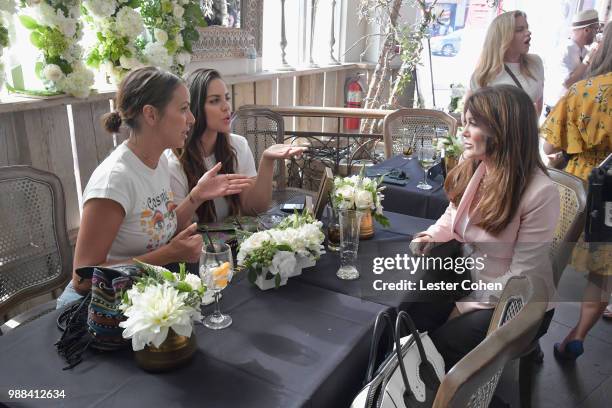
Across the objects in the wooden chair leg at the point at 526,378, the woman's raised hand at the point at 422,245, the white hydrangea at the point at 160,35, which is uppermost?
the white hydrangea at the point at 160,35

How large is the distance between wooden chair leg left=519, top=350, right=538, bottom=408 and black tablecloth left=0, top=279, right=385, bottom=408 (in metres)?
0.82

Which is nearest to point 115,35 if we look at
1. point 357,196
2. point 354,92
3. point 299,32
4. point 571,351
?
point 357,196

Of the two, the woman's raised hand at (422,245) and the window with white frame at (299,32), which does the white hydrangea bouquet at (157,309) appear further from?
Result: the window with white frame at (299,32)

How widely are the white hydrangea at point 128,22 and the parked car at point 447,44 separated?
4.90 meters

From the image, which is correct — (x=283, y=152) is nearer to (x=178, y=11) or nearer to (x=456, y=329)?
(x=456, y=329)

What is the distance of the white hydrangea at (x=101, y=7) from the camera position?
7.47 feet

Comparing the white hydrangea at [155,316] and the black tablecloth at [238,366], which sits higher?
the white hydrangea at [155,316]

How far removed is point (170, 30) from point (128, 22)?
1.15 ft

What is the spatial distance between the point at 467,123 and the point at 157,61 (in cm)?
168

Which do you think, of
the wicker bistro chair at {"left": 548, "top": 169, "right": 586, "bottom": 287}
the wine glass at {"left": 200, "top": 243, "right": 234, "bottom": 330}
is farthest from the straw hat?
the wine glass at {"left": 200, "top": 243, "right": 234, "bottom": 330}

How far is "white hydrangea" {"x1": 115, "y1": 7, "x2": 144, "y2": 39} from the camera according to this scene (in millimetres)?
2375

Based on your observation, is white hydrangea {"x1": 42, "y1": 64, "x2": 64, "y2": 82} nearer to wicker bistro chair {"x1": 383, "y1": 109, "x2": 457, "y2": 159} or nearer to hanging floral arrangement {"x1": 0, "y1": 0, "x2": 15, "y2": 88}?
hanging floral arrangement {"x1": 0, "y1": 0, "x2": 15, "y2": 88}

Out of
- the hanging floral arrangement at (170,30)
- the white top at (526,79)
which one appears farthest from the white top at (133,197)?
the white top at (526,79)

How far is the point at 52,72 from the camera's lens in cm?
223
